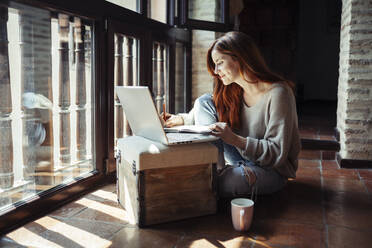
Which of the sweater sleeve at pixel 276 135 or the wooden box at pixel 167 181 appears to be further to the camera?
the sweater sleeve at pixel 276 135

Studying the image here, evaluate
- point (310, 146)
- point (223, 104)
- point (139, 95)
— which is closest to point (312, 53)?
point (310, 146)

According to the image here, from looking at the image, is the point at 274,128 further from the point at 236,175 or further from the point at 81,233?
the point at 81,233

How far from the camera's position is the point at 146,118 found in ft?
6.70

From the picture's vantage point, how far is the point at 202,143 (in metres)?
2.09

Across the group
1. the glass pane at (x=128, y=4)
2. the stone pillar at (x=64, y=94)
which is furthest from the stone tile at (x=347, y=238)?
the glass pane at (x=128, y=4)

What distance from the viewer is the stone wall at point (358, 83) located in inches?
130

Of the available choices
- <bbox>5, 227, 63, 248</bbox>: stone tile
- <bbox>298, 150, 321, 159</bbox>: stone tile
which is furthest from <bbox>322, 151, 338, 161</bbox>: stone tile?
<bbox>5, 227, 63, 248</bbox>: stone tile

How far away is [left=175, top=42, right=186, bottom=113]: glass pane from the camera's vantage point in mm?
4238

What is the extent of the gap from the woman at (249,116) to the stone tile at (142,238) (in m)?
0.55

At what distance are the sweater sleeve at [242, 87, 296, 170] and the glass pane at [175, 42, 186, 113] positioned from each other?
6.78 feet

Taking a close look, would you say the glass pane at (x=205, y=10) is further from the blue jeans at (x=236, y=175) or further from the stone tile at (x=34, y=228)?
the stone tile at (x=34, y=228)

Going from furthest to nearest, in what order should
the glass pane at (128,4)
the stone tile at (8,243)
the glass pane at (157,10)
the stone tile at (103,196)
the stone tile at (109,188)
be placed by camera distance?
the glass pane at (157,10)
the glass pane at (128,4)
the stone tile at (109,188)
the stone tile at (103,196)
the stone tile at (8,243)

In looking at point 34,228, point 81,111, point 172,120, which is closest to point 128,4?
point 81,111

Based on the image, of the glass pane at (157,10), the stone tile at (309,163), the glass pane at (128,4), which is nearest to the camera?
the glass pane at (128,4)
